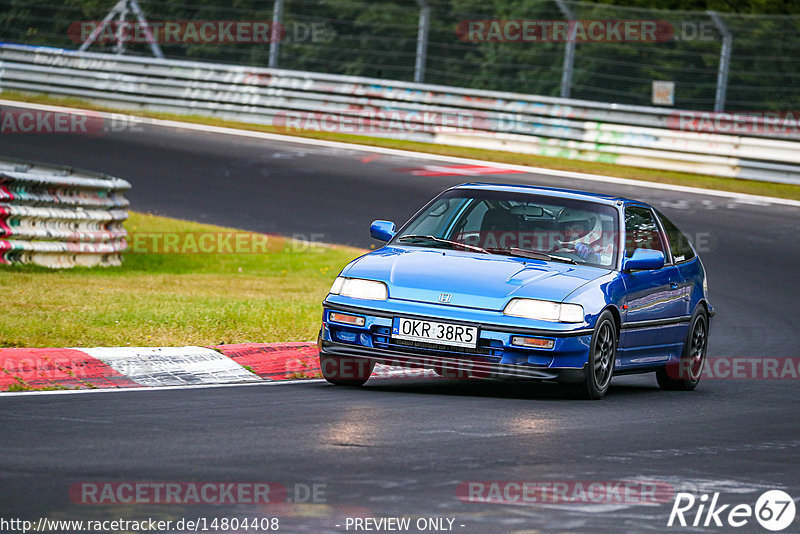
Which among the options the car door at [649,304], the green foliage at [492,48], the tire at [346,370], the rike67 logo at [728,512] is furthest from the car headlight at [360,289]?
the green foliage at [492,48]

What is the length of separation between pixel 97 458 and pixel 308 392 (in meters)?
2.66

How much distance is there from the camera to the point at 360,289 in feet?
28.7

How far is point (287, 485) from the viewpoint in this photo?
18.7 ft

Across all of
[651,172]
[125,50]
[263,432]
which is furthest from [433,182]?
[263,432]

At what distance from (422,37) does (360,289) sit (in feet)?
56.2

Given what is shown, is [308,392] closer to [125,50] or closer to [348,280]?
[348,280]

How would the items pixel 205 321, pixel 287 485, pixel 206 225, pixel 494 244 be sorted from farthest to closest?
pixel 206 225
pixel 205 321
pixel 494 244
pixel 287 485

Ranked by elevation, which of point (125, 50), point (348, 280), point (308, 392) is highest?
point (125, 50)

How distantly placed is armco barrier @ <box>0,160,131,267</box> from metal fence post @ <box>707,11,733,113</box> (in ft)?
37.7

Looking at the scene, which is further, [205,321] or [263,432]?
[205,321]

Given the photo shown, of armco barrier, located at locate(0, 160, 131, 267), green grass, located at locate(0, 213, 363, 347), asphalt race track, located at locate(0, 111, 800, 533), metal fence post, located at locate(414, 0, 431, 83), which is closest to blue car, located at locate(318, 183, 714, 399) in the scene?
asphalt race track, located at locate(0, 111, 800, 533)

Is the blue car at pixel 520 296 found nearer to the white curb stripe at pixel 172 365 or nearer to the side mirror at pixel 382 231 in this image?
the side mirror at pixel 382 231

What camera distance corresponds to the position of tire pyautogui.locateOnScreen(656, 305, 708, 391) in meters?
10.5

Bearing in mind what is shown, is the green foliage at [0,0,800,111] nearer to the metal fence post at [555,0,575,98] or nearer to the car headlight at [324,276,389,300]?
the metal fence post at [555,0,575,98]
